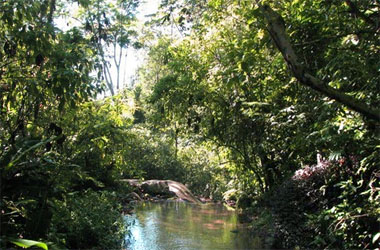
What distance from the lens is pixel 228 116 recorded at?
10.2m

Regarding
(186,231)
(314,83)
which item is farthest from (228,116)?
(314,83)

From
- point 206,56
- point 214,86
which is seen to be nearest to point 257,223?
point 214,86

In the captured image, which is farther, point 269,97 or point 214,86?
point 214,86

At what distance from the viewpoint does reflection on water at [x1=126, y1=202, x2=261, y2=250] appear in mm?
7148

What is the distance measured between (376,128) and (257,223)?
5.22 m

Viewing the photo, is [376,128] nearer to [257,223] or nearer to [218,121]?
[257,223]

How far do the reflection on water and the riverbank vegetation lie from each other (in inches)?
21.7

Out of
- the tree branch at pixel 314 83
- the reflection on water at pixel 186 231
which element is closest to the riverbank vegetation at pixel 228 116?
the tree branch at pixel 314 83

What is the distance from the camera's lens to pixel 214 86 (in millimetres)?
9867

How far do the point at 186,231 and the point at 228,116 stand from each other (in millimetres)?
3358

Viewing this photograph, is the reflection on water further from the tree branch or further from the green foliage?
the tree branch

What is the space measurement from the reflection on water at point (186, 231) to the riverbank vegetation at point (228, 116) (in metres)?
0.55

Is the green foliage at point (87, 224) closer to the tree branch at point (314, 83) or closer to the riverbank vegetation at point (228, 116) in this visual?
the riverbank vegetation at point (228, 116)

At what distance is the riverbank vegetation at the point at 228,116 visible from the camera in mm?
4164
